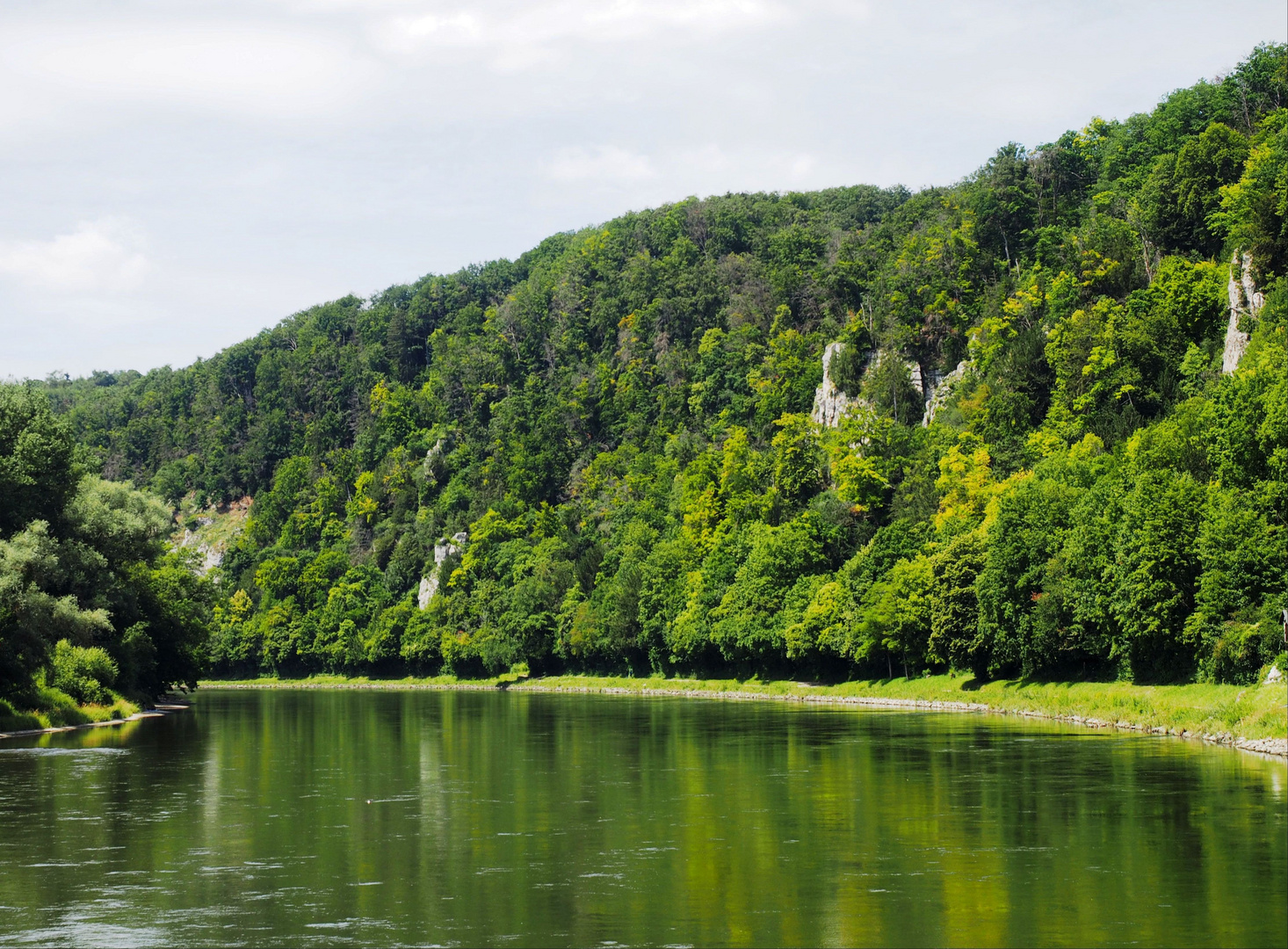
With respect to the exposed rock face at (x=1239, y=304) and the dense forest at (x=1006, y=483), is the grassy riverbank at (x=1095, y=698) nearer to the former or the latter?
the dense forest at (x=1006, y=483)

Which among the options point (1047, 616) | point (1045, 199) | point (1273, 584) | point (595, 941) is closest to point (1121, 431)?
point (1047, 616)

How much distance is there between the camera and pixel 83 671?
91.8m

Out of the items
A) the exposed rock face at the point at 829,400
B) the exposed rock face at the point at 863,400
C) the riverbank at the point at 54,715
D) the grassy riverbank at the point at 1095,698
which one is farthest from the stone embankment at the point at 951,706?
the riverbank at the point at 54,715

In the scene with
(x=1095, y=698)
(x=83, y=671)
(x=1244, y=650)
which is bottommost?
(x=1095, y=698)

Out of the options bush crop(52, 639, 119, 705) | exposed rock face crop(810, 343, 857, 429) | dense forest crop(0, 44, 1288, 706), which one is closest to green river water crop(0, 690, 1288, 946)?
dense forest crop(0, 44, 1288, 706)

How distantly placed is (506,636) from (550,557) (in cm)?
1913

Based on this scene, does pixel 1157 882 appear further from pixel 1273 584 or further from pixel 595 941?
pixel 1273 584

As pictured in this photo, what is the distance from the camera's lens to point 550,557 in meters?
199

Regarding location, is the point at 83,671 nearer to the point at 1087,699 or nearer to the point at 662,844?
the point at 662,844

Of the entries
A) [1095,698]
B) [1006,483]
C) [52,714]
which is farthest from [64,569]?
[1006,483]

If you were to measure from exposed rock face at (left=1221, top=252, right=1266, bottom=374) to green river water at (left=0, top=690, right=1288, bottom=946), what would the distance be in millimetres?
47660

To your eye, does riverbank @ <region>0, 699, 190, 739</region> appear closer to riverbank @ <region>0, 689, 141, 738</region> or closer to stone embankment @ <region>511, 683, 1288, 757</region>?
riverbank @ <region>0, 689, 141, 738</region>

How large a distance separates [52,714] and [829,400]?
12172 centimetres

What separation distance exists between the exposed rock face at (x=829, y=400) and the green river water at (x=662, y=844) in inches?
4431
